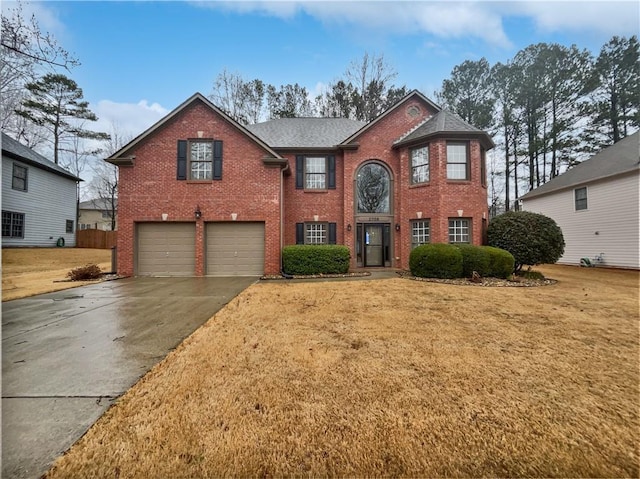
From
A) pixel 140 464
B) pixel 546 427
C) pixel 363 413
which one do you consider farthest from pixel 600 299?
pixel 140 464

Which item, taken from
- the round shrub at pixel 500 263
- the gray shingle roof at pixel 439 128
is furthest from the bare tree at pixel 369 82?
the round shrub at pixel 500 263

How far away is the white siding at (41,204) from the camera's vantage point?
16031 mm

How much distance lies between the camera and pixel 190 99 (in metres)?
10.5

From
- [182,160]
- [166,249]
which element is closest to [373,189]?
[182,160]

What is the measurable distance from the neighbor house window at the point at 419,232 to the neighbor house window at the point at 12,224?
73.9 ft

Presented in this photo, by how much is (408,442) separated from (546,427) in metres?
1.16

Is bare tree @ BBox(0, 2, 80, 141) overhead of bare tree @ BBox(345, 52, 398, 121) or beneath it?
beneath

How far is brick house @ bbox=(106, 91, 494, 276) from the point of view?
34.5ft

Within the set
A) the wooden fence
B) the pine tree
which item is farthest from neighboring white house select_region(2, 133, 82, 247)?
the pine tree

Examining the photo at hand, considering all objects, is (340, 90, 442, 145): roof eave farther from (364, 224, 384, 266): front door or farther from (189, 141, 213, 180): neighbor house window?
(189, 141, 213, 180): neighbor house window

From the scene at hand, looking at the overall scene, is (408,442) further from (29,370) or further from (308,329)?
(29,370)

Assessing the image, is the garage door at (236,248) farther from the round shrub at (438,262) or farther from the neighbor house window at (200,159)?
the round shrub at (438,262)

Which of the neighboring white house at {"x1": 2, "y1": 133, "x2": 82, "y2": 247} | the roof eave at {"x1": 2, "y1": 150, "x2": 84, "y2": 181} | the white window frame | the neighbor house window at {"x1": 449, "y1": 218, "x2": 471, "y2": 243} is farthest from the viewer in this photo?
the neighboring white house at {"x1": 2, "y1": 133, "x2": 82, "y2": 247}

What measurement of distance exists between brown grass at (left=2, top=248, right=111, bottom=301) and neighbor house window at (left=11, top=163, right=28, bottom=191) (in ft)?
12.9
